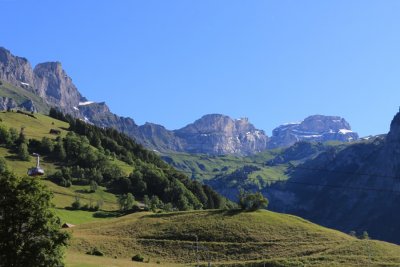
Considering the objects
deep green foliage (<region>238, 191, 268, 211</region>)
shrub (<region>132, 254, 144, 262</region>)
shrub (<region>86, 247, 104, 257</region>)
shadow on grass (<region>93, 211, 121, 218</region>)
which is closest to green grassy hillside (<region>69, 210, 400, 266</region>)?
shrub (<region>86, 247, 104, 257</region>)

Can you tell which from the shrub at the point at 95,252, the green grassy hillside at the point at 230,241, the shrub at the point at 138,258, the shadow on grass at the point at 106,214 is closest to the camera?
the shrub at the point at 95,252

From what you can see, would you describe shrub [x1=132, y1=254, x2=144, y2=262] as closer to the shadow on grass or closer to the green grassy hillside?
the green grassy hillside

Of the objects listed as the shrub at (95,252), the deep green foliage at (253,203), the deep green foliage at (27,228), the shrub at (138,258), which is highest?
the deep green foliage at (253,203)

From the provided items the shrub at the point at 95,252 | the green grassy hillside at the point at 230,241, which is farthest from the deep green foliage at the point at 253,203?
the shrub at the point at 95,252

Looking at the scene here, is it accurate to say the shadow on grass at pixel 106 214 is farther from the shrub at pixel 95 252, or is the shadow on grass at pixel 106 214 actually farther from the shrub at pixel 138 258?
the shrub at pixel 138 258

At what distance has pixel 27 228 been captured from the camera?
5703cm

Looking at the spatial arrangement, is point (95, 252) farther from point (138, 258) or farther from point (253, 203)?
point (253, 203)

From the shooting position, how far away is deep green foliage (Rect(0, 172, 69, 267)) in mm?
55469

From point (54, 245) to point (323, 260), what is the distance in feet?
231

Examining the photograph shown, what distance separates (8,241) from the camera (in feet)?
184

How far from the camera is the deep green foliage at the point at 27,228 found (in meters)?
55.5

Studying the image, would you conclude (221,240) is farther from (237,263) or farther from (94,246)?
(94,246)

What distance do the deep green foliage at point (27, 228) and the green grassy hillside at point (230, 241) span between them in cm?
5436

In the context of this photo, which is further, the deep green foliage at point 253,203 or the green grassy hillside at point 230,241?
the deep green foliage at point 253,203
